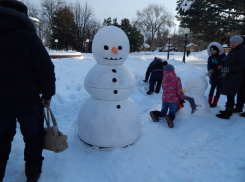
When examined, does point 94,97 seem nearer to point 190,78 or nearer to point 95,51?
point 95,51

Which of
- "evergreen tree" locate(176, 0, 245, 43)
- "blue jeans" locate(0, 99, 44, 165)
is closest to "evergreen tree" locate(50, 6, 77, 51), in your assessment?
"evergreen tree" locate(176, 0, 245, 43)

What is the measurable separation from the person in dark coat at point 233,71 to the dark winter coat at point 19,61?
399 centimetres

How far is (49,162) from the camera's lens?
8.03 feet

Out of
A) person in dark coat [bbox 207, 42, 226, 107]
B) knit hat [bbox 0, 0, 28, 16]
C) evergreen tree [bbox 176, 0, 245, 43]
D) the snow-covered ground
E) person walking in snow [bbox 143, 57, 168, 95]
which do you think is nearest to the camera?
knit hat [bbox 0, 0, 28, 16]

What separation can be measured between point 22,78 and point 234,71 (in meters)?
4.25

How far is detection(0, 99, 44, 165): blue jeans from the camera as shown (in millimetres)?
1781

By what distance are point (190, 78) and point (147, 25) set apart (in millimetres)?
44041

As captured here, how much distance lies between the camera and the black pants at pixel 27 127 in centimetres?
178

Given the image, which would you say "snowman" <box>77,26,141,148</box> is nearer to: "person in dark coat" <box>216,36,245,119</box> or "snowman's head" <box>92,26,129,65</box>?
"snowman's head" <box>92,26,129,65</box>

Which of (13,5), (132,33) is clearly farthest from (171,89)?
(132,33)

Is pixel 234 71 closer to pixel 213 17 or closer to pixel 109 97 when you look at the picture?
pixel 109 97

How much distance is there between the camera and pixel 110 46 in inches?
106

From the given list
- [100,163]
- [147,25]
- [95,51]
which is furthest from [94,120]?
[147,25]

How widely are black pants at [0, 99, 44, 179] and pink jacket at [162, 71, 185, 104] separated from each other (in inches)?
102
